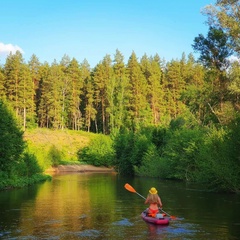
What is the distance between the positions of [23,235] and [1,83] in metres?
83.2

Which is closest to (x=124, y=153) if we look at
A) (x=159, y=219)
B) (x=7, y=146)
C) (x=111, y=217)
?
(x=7, y=146)

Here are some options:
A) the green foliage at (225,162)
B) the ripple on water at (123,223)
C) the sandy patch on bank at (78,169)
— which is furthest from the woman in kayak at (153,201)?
the sandy patch on bank at (78,169)

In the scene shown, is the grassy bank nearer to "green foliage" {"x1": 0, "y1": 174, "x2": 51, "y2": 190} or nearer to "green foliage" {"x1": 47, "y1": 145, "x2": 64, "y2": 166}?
"green foliage" {"x1": 47, "y1": 145, "x2": 64, "y2": 166}

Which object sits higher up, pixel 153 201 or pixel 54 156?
pixel 54 156

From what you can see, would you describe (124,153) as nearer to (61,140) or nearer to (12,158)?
(61,140)

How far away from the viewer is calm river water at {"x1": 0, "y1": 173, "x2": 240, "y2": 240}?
55.1 ft

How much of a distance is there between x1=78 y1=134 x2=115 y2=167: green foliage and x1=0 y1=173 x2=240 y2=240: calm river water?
2023 inches

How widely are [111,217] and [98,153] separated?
2446 inches

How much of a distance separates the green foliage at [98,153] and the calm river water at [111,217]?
5138 cm

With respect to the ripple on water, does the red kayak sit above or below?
above

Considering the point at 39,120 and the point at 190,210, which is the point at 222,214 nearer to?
the point at 190,210

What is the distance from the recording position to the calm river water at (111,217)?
55.1 ft

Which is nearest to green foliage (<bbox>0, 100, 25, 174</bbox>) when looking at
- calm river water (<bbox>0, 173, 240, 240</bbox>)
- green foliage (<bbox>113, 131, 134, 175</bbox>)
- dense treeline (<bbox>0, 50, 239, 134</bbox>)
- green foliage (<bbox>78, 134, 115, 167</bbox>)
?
calm river water (<bbox>0, 173, 240, 240</bbox>)

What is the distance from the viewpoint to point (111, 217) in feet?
70.2
